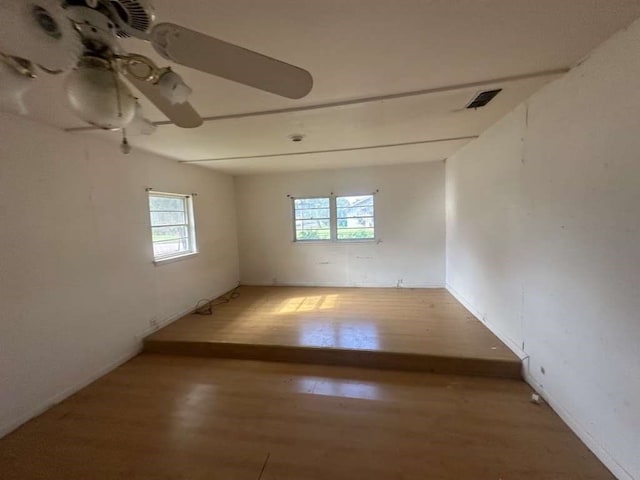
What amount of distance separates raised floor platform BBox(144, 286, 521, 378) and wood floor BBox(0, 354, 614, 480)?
0.52ft

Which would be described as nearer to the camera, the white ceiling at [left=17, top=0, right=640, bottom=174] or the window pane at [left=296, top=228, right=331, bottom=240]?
the white ceiling at [left=17, top=0, right=640, bottom=174]

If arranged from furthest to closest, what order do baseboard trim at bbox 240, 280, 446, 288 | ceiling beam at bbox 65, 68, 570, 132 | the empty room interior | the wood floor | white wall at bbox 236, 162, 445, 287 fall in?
1. baseboard trim at bbox 240, 280, 446, 288
2. white wall at bbox 236, 162, 445, 287
3. ceiling beam at bbox 65, 68, 570, 132
4. the wood floor
5. the empty room interior

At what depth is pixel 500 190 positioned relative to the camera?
2773 millimetres

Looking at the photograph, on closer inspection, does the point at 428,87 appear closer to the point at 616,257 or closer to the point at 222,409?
the point at 616,257

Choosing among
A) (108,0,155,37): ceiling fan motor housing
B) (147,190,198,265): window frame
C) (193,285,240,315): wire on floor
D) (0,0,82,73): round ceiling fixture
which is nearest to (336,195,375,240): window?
(193,285,240,315): wire on floor

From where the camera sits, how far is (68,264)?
97.3 inches

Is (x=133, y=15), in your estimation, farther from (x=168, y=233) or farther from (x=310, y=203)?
(x=310, y=203)

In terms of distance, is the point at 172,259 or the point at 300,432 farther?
the point at 172,259

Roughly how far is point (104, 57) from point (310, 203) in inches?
175

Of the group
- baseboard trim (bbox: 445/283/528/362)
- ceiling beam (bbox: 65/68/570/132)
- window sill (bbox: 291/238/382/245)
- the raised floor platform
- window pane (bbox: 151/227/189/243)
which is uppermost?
ceiling beam (bbox: 65/68/570/132)

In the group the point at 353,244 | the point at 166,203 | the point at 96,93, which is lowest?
the point at 353,244

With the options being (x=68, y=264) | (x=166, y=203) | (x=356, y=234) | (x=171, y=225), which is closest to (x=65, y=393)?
(x=68, y=264)

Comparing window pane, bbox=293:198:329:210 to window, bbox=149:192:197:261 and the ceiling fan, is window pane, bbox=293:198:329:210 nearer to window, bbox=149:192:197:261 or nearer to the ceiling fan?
window, bbox=149:192:197:261

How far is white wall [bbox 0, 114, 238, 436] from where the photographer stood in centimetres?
208
